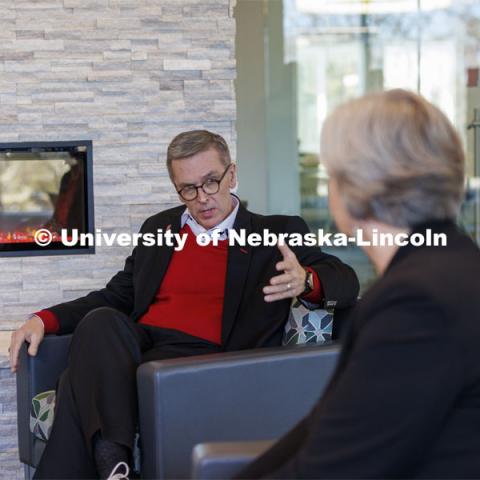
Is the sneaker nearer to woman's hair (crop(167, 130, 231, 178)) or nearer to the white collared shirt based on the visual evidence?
the white collared shirt

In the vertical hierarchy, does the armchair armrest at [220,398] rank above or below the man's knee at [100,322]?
below

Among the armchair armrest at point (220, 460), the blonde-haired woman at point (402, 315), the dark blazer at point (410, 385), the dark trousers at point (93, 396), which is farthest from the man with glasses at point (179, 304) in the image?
the dark blazer at point (410, 385)

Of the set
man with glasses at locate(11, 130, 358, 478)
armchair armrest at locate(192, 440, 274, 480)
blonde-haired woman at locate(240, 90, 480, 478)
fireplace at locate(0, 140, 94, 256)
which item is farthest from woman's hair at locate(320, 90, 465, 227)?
fireplace at locate(0, 140, 94, 256)

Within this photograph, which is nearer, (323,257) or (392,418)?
(392,418)

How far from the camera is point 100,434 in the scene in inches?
91.0

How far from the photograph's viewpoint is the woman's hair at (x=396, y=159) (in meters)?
1.27

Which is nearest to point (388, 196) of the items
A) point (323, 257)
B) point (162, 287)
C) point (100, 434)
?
point (100, 434)

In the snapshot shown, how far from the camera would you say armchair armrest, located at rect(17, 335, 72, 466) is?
262 cm

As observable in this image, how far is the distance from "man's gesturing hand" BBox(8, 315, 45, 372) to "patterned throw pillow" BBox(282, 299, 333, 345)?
71 cm

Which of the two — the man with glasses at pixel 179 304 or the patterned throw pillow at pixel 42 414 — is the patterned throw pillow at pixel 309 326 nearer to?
the man with glasses at pixel 179 304

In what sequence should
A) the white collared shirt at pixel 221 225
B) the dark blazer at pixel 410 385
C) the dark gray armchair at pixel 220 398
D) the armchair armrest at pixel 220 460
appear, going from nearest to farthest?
the dark blazer at pixel 410 385 → the armchair armrest at pixel 220 460 → the dark gray armchair at pixel 220 398 → the white collared shirt at pixel 221 225

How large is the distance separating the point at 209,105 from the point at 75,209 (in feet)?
2.22

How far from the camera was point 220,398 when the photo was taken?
7.13 feet

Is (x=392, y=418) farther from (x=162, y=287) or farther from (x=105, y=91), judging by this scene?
(x=105, y=91)
